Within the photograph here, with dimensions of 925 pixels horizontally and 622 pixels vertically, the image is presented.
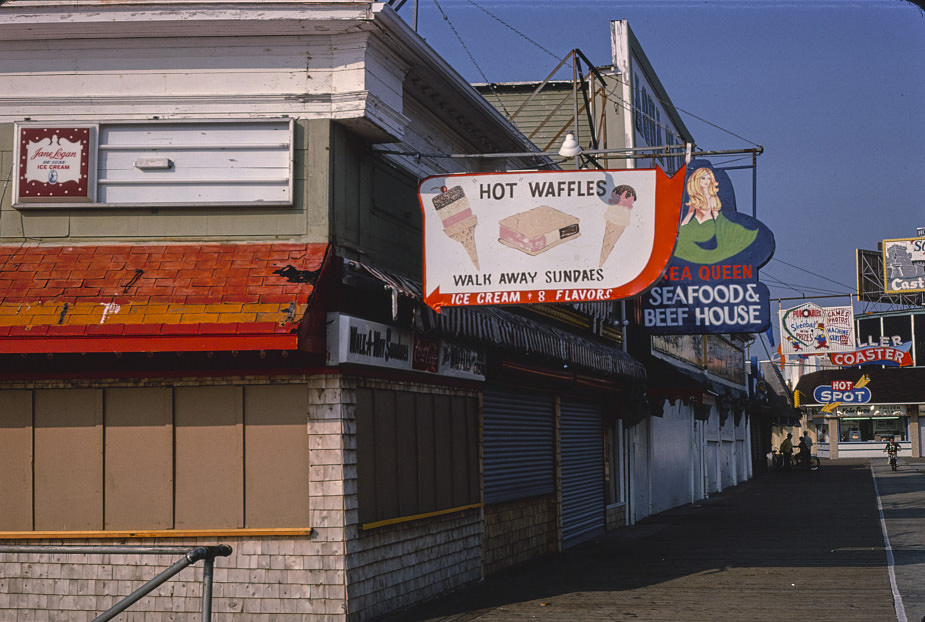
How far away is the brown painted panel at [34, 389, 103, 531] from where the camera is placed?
965cm

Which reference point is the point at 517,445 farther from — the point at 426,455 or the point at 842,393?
the point at 842,393

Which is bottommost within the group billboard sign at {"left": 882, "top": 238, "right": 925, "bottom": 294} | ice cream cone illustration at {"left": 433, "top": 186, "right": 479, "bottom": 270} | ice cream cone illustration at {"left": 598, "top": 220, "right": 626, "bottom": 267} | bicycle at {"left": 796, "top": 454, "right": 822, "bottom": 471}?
bicycle at {"left": 796, "top": 454, "right": 822, "bottom": 471}

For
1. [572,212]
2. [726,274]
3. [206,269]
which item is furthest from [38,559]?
[726,274]

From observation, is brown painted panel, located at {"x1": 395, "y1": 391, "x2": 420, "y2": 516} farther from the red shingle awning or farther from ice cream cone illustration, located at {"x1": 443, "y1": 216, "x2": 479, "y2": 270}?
the red shingle awning

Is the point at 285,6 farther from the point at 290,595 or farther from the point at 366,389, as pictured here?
the point at 290,595

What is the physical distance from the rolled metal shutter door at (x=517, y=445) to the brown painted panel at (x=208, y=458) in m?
4.37

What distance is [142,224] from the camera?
32.8 ft

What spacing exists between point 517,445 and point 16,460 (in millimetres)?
7162

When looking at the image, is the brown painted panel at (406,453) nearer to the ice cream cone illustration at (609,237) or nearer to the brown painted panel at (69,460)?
the ice cream cone illustration at (609,237)

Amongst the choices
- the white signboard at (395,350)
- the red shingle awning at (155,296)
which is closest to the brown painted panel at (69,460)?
the red shingle awning at (155,296)

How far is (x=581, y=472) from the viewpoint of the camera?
714 inches

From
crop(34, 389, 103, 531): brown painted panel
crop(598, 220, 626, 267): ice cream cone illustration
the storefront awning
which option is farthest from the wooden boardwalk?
crop(598, 220, 626, 267): ice cream cone illustration

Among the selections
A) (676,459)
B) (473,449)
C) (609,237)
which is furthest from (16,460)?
(676,459)

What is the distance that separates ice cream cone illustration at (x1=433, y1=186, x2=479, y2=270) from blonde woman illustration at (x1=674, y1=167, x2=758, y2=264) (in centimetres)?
617
